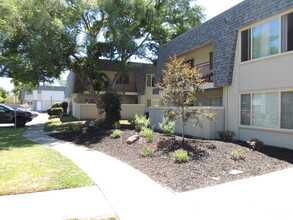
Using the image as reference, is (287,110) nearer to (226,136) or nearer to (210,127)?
(226,136)

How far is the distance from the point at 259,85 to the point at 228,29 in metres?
3.67

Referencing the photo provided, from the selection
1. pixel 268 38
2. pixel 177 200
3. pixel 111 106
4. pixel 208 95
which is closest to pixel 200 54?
pixel 208 95

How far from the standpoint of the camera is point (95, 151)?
950cm

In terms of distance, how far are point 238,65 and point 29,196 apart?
10.4m

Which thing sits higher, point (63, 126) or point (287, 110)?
point (287, 110)

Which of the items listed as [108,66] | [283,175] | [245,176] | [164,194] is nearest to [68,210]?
[164,194]

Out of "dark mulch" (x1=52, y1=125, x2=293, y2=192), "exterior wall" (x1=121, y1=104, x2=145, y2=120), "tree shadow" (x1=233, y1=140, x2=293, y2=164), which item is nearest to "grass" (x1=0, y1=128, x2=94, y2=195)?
"dark mulch" (x1=52, y1=125, x2=293, y2=192)

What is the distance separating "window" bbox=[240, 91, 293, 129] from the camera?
866 cm

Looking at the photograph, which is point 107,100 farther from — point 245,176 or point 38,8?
point 245,176

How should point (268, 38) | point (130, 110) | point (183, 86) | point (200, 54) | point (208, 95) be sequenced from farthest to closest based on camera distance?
point (130, 110)
point (200, 54)
point (208, 95)
point (268, 38)
point (183, 86)

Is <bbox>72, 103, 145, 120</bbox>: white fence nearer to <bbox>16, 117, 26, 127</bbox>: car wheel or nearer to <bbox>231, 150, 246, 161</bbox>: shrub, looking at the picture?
<bbox>16, 117, 26, 127</bbox>: car wheel

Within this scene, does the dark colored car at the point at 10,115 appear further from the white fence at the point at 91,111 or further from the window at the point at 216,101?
the window at the point at 216,101

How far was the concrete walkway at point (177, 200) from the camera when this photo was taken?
12.6 ft

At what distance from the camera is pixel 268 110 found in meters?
9.42
